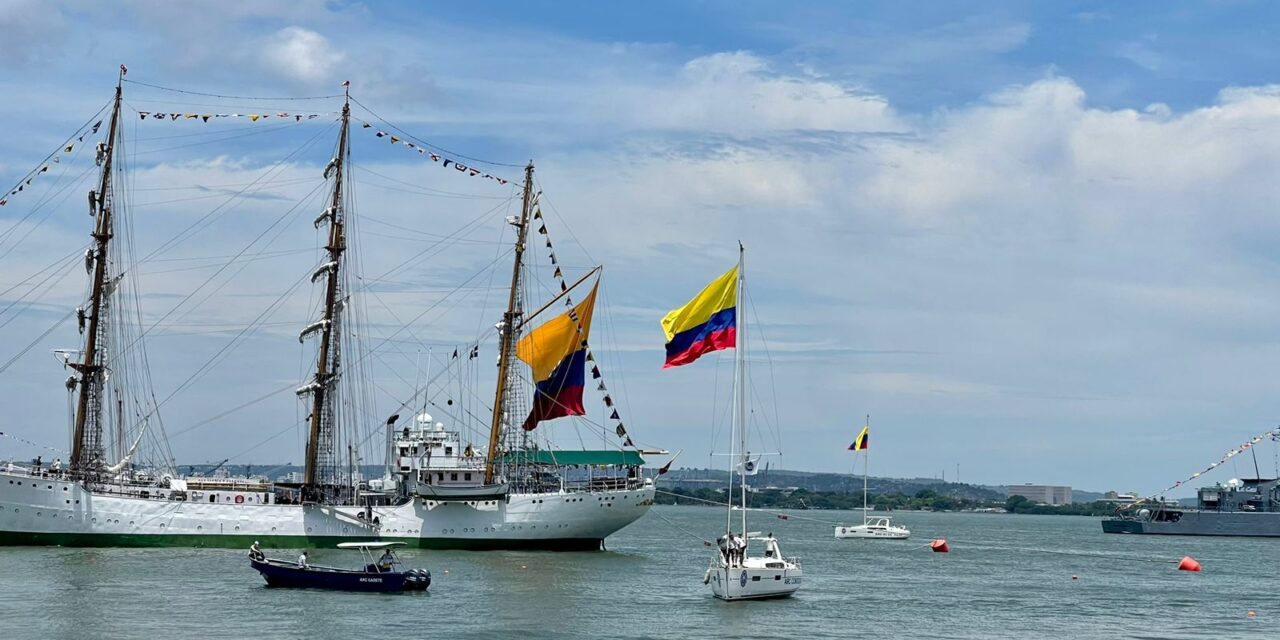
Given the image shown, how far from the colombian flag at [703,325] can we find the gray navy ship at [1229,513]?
107934mm

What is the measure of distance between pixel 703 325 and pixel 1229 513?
109 meters

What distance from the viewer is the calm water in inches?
1938

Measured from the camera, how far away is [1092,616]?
58688 mm

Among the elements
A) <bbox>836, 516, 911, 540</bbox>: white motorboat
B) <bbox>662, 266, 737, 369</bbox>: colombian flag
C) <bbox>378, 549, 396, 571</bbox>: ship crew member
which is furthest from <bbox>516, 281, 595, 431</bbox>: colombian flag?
<bbox>836, 516, 911, 540</bbox>: white motorboat

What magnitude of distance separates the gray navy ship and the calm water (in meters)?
58.8

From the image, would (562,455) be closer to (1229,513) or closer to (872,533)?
(872,533)

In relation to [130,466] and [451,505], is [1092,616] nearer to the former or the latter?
[451,505]

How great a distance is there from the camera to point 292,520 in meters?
78.2

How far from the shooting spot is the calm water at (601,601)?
4922 cm

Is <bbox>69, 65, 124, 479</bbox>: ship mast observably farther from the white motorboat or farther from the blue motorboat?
the white motorboat

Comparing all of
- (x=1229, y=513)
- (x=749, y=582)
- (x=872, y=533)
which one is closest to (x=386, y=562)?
(x=749, y=582)

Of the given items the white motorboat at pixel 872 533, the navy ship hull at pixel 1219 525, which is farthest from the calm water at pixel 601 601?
the navy ship hull at pixel 1219 525

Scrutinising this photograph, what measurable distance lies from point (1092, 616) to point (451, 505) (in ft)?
115

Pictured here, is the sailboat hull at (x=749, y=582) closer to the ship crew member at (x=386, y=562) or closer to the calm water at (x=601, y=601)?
the calm water at (x=601, y=601)
